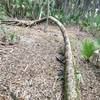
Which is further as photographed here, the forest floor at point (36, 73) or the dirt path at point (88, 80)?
the dirt path at point (88, 80)

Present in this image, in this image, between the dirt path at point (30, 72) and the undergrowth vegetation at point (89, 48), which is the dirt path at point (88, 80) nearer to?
the undergrowth vegetation at point (89, 48)

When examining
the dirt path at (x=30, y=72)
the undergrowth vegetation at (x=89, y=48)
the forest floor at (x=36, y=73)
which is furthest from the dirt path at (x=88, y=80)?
the dirt path at (x=30, y=72)

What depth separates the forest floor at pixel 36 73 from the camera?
3019 mm

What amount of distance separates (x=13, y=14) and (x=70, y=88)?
270 inches

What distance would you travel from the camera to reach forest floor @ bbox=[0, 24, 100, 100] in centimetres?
302

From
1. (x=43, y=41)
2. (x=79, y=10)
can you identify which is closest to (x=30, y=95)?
(x=43, y=41)

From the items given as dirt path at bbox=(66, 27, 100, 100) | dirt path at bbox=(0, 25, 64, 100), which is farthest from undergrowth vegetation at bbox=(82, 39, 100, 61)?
dirt path at bbox=(0, 25, 64, 100)

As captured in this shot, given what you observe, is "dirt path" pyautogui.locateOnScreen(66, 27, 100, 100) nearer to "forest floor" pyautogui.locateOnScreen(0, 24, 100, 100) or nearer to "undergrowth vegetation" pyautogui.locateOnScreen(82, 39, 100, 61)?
"forest floor" pyautogui.locateOnScreen(0, 24, 100, 100)

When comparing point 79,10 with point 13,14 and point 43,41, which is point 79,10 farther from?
point 43,41

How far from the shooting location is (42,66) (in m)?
3.80

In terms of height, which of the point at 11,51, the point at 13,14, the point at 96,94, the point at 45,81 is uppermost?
the point at 13,14

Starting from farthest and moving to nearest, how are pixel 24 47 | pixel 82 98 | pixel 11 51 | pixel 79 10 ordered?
pixel 79 10 → pixel 24 47 → pixel 11 51 → pixel 82 98

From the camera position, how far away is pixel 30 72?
3.52 meters

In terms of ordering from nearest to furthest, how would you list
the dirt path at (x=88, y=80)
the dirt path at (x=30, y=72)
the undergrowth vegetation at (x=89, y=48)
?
the dirt path at (x=30, y=72) → the dirt path at (x=88, y=80) → the undergrowth vegetation at (x=89, y=48)
